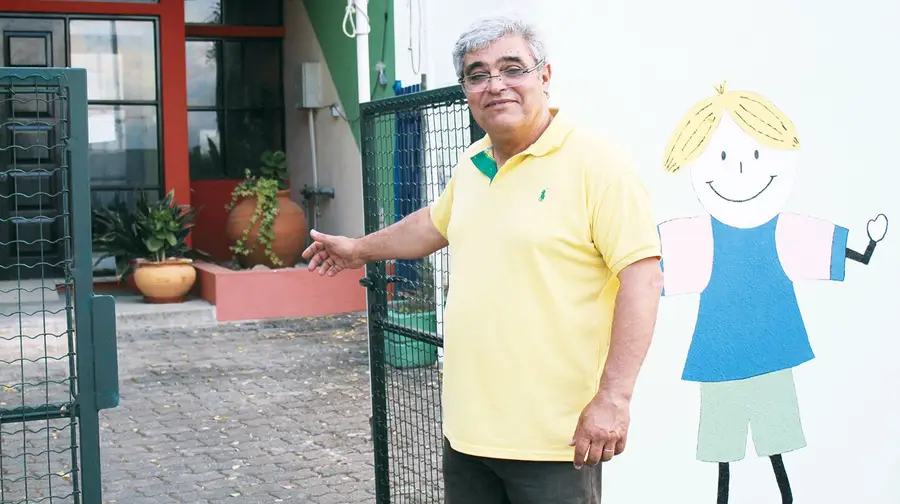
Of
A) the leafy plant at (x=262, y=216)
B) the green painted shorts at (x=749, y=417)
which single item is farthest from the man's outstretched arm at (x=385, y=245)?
the leafy plant at (x=262, y=216)

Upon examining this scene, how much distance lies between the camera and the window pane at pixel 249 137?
44.1ft

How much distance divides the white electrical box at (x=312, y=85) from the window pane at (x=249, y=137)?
1.35 metres

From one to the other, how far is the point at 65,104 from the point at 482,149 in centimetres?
164

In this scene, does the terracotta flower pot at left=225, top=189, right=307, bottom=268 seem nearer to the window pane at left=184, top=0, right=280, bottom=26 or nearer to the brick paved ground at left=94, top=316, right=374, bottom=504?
the brick paved ground at left=94, top=316, right=374, bottom=504

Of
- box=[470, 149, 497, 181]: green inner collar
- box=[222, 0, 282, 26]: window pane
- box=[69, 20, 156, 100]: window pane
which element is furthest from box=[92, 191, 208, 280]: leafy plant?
box=[470, 149, 497, 181]: green inner collar

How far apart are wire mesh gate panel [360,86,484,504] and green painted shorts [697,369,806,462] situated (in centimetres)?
106

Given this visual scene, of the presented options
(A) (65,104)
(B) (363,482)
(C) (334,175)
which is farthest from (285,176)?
(A) (65,104)

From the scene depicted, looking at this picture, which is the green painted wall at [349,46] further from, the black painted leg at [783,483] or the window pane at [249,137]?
the black painted leg at [783,483]

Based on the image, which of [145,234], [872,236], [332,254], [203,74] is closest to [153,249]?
[145,234]

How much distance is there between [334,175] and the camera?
12.3m

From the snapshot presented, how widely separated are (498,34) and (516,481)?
45.9 inches

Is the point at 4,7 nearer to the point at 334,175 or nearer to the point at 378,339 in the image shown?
the point at 334,175

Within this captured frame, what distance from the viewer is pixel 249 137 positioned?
44.5 ft

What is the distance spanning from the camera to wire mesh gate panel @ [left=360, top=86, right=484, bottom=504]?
437 cm
